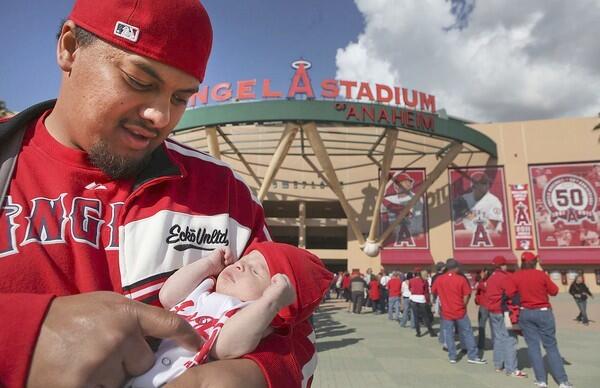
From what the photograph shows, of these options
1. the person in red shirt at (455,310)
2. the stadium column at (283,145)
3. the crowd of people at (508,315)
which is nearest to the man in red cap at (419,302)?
the crowd of people at (508,315)

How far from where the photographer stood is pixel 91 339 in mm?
681

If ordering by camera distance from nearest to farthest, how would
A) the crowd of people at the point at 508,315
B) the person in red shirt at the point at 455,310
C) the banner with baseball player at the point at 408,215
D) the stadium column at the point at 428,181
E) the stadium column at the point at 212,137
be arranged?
the crowd of people at the point at 508,315, the person in red shirt at the point at 455,310, the stadium column at the point at 212,137, the stadium column at the point at 428,181, the banner with baseball player at the point at 408,215

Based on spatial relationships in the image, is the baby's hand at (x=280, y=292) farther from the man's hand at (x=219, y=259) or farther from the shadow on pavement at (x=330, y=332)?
the shadow on pavement at (x=330, y=332)

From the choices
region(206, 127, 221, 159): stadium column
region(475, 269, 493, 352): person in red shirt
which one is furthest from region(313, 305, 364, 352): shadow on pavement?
region(206, 127, 221, 159): stadium column

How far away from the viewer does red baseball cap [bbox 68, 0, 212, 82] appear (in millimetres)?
1095

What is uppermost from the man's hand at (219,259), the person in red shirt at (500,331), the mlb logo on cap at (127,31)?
the mlb logo on cap at (127,31)

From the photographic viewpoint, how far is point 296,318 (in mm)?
1269

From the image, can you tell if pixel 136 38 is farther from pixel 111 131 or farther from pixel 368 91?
pixel 368 91

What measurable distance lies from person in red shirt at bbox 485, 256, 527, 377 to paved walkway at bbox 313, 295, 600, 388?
0.24m

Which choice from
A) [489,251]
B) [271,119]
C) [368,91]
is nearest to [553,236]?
[489,251]

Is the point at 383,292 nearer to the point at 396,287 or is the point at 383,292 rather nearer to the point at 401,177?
the point at 396,287

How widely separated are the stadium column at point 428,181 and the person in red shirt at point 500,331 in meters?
16.9

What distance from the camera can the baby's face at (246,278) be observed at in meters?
1.36

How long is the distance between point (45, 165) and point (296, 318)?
0.93 metres
